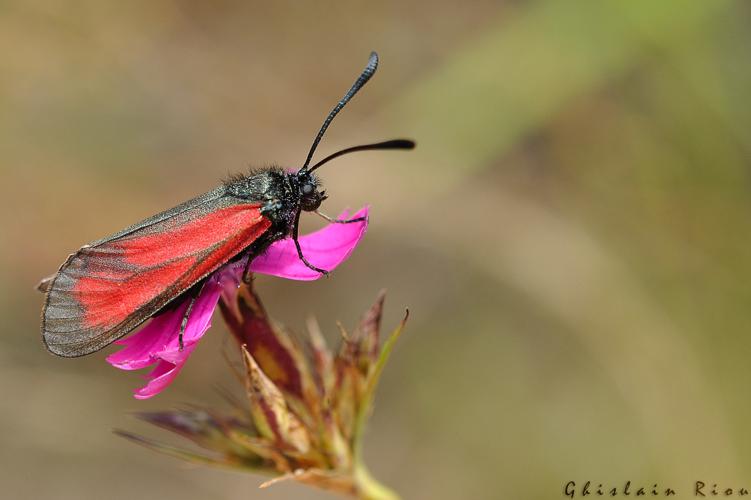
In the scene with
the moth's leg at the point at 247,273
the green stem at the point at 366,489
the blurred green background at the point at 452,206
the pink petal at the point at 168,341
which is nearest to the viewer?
the pink petal at the point at 168,341

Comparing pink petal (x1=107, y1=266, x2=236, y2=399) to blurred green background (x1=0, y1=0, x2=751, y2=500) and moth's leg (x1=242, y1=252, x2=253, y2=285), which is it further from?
blurred green background (x1=0, y1=0, x2=751, y2=500)

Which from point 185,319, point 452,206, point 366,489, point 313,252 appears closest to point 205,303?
point 185,319

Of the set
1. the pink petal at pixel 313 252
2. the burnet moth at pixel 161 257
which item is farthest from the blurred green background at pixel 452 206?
the burnet moth at pixel 161 257

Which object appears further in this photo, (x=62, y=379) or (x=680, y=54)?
(x=62, y=379)

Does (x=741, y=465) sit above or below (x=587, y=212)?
below

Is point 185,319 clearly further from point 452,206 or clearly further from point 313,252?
point 452,206

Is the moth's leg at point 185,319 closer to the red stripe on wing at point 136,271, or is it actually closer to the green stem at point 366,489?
the red stripe on wing at point 136,271

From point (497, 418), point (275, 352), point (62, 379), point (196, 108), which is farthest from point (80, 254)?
point (196, 108)

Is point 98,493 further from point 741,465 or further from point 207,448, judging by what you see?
point 741,465
